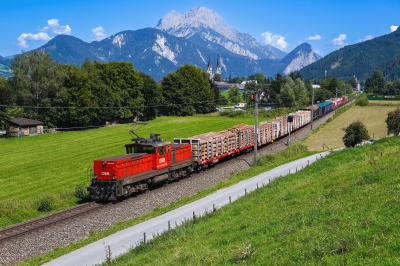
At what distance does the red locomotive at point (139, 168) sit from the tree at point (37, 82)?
45725 millimetres

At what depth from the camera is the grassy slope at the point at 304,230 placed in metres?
8.62

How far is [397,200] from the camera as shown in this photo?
11.3 m

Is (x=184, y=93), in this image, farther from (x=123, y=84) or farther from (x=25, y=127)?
Answer: (x=25, y=127)

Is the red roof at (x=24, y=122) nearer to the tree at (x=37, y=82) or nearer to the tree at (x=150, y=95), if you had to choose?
the tree at (x=37, y=82)

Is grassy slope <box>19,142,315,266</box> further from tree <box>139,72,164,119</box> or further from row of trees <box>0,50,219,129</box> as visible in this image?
tree <box>139,72,164,119</box>

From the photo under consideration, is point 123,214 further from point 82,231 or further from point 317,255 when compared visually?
point 317,255

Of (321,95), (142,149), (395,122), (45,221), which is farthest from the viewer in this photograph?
(321,95)

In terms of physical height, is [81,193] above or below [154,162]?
below

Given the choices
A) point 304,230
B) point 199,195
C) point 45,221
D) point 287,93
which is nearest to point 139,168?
point 199,195

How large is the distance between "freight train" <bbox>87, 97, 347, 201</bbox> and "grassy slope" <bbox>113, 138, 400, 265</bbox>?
25.5ft

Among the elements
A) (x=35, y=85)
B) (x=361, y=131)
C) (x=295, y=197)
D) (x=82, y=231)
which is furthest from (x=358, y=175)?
(x=35, y=85)

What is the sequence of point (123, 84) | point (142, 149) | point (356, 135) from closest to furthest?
point (142, 149), point (356, 135), point (123, 84)

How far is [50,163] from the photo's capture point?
3856 centimetres

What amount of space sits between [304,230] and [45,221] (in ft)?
52.3
